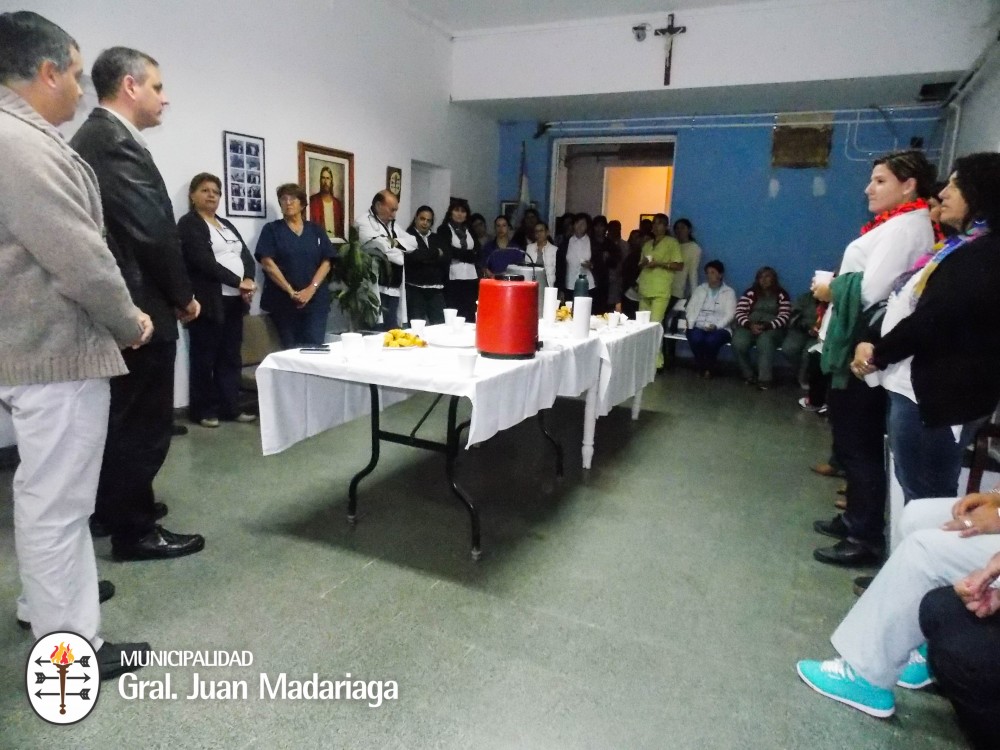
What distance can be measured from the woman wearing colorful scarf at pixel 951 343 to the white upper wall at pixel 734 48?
12.5 ft

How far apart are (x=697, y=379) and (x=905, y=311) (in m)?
3.80

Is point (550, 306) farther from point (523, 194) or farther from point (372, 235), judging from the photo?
point (523, 194)

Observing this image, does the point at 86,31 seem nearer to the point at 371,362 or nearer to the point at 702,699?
the point at 371,362

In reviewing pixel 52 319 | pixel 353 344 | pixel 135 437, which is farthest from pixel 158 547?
pixel 52 319

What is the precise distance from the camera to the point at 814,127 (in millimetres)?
6035

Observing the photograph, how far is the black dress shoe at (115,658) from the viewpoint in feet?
5.03

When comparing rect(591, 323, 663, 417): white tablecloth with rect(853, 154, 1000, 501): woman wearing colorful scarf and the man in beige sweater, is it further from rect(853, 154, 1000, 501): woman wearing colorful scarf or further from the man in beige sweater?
the man in beige sweater

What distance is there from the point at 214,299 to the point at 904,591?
3.34 meters

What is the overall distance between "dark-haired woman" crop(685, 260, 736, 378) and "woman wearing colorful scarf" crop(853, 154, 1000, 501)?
3.97 meters

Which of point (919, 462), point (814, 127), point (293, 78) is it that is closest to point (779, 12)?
point (814, 127)

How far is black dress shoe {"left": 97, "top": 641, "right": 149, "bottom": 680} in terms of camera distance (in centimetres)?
153

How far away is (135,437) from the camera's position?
200 cm

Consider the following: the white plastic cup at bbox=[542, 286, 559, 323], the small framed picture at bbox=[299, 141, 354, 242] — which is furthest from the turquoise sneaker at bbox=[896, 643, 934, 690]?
the small framed picture at bbox=[299, 141, 354, 242]

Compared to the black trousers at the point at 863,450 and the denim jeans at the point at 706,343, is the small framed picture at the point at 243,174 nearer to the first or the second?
the black trousers at the point at 863,450
